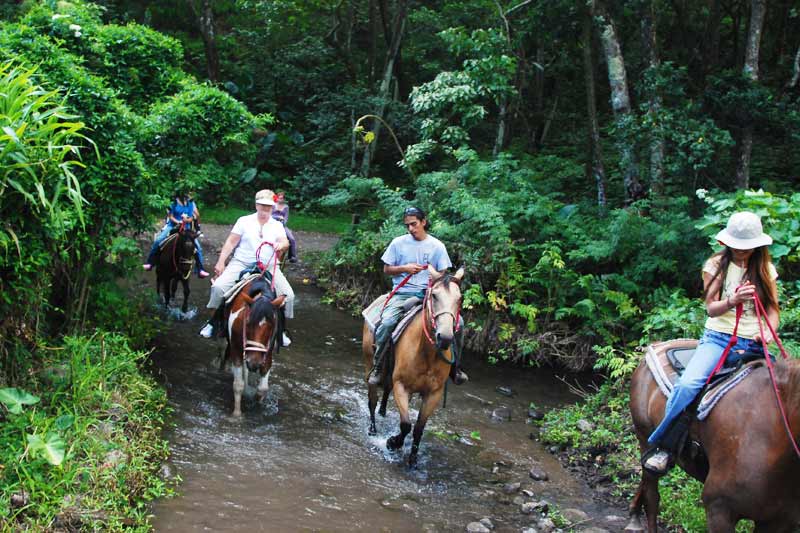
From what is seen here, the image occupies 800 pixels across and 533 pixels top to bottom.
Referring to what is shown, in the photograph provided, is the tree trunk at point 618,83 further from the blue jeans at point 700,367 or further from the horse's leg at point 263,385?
the blue jeans at point 700,367

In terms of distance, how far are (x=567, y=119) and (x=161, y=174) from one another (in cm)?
1717

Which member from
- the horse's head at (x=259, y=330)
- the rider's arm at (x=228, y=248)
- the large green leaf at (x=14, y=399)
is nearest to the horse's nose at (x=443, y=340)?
the horse's head at (x=259, y=330)

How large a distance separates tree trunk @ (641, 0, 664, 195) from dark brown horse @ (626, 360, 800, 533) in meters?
8.10

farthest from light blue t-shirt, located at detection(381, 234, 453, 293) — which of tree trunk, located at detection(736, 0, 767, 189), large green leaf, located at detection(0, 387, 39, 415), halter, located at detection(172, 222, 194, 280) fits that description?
tree trunk, located at detection(736, 0, 767, 189)

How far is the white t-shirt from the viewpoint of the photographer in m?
9.23

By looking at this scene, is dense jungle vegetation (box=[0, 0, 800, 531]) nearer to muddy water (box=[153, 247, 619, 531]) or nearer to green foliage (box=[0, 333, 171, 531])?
green foliage (box=[0, 333, 171, 531])

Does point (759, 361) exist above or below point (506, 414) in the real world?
above

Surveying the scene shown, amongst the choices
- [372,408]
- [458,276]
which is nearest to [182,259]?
[372,408]

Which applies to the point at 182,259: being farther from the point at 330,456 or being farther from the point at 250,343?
the point at 330,456

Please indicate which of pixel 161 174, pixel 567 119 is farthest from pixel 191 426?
pixel 567 119

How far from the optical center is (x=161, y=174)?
9633 mm

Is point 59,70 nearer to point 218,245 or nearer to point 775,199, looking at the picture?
point 775,199

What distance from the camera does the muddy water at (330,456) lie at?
255 inches

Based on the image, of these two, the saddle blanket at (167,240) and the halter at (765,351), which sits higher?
the halter at (765,351)
